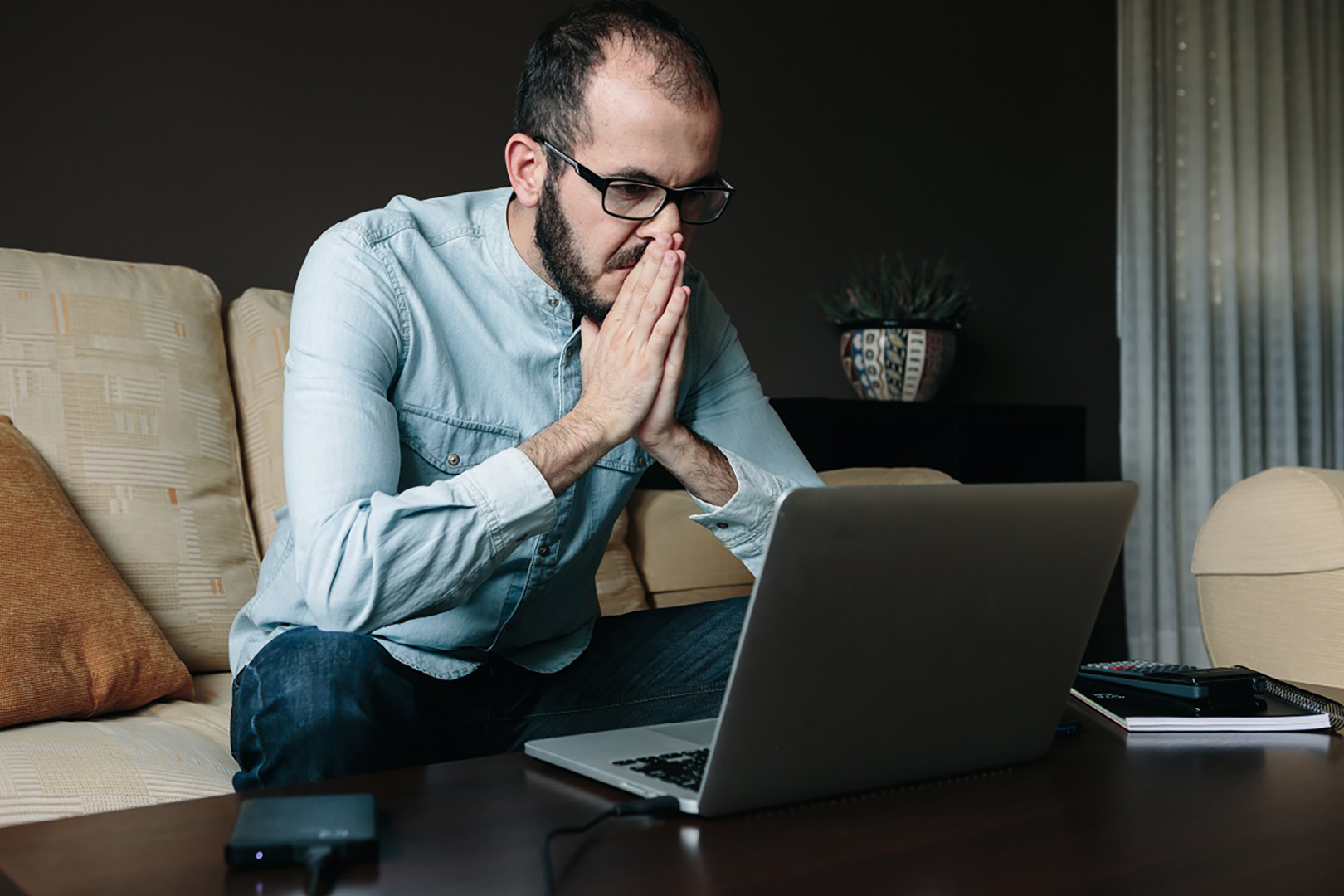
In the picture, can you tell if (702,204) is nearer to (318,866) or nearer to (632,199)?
(632,199)

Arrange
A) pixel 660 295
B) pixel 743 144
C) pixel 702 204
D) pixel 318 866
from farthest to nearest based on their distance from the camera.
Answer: pixel 743 144 → pixel 702 204 → pixel 660 295 → pixel 318 866

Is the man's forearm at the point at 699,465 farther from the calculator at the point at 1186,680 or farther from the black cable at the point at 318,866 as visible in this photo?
the black cable at the point at 318,866

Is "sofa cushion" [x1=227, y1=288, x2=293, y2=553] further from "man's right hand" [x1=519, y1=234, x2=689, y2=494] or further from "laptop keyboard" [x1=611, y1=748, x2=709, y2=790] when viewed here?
"laptop keyboard" [x1=611, y1=748, x2=709, y2=790]

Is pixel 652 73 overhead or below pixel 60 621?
overhead

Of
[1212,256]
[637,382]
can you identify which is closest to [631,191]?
[637,382]

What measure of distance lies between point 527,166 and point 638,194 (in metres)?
0.16

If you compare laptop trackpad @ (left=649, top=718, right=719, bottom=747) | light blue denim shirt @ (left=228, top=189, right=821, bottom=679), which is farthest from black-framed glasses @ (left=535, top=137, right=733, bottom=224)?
laptop trackpad @ (left=649, top=718, right=719, bottom=747)

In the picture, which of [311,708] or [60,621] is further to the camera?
[60,621]

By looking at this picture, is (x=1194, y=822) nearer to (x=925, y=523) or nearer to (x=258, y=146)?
(x=925, y=523)

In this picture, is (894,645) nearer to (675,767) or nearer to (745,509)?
(675,767)

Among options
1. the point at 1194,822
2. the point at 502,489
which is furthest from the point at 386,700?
the point at 1194,822

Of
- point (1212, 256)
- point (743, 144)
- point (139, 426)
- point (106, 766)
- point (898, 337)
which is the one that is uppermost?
point (743, 144)

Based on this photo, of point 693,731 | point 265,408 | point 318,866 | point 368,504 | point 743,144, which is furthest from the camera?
point 743,144

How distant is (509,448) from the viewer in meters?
1.19
